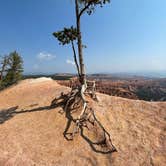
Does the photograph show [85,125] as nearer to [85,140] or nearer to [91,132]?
[91,132]

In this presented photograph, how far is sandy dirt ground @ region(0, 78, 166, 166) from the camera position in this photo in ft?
26.2

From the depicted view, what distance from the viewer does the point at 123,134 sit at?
9.74 meters

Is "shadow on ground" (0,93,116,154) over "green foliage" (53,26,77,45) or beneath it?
beneath

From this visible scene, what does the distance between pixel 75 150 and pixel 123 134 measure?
9.42 feet

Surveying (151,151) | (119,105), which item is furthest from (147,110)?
(151,151)

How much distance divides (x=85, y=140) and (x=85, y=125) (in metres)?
1.24

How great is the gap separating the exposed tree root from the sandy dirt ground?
0.27 metres

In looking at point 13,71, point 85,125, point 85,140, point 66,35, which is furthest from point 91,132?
point 13,71

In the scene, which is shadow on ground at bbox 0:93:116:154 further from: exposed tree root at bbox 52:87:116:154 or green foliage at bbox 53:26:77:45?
green foliage at bbox 53:26:77:45

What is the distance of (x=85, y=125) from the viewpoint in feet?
34.7

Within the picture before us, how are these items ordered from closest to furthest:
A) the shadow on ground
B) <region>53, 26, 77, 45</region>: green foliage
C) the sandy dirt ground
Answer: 1. the sandy dirt ground
2. the shadow on ground
3. <region>53, 26, 77, 45</region>: green foliage

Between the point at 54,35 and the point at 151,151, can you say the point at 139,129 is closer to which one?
the point at 151,151

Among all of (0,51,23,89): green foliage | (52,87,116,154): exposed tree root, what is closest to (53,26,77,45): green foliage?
(52,87,116,154): exposed tree root

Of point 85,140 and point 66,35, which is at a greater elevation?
point 66,35
